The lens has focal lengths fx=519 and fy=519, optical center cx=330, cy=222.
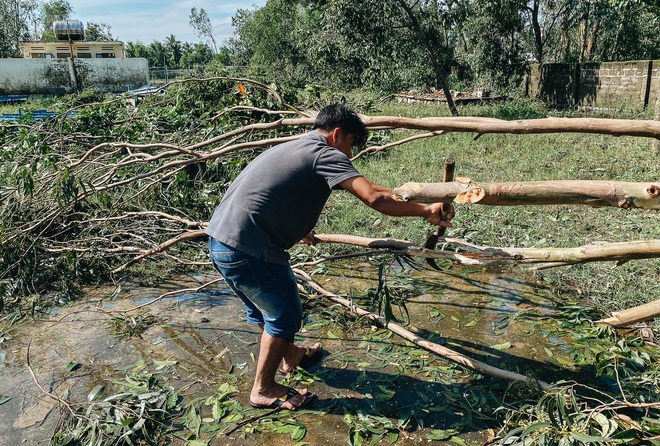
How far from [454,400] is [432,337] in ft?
2.41

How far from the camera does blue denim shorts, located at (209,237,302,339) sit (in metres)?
2.58

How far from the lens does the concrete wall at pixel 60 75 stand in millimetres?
24297

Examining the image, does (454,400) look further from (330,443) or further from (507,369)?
(330,443)

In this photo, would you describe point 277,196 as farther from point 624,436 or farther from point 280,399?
point 624,436

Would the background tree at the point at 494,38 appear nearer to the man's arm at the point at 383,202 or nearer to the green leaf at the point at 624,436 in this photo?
the man's arm at the point at 383,202

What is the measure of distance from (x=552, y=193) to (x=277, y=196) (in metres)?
1.26

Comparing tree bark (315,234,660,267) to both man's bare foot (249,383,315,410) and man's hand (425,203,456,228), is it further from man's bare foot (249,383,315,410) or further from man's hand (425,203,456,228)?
man's bare foot (249,383,315,410)

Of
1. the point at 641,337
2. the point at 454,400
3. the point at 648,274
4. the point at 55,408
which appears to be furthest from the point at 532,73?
the point at 55,408

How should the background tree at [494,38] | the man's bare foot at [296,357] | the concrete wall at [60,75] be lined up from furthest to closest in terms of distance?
the concrete wall at [60,75]
the background tree at [494,38]
the man's bare foot at [296,357]

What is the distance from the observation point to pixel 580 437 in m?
2.17

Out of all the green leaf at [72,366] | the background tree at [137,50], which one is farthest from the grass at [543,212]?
the background tree at [137,50]

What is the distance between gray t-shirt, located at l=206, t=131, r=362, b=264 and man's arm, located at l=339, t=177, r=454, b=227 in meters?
0.09

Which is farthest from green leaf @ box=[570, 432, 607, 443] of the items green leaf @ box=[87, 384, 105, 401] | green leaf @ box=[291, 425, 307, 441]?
green leaf @ box=[87, 384, 105, 401]

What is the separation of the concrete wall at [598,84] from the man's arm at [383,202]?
36.5ft
